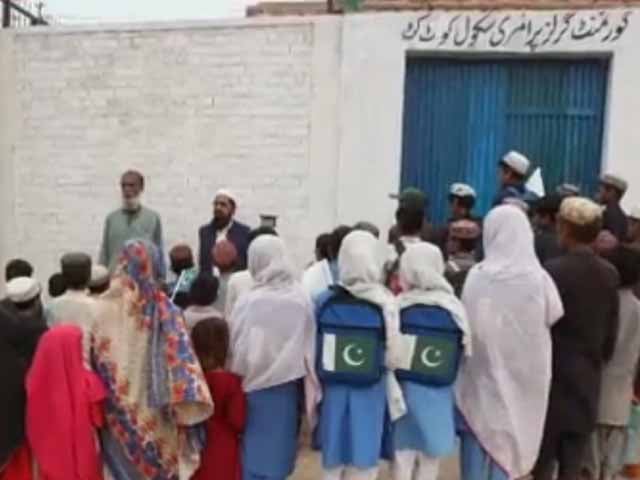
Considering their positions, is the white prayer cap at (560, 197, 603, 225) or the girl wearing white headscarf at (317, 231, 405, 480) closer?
the girl wearing white headscarf at (317, 231, 405, 480)

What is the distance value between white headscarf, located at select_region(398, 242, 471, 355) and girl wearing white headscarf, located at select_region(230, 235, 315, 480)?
18.9 inches

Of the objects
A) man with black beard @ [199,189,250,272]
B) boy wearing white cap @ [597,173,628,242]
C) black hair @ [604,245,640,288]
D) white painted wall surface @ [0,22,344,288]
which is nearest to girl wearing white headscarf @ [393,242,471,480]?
black hair @ [604,245,640,288]

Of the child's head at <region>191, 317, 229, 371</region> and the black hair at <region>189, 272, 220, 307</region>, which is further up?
the black hair at <region>189, 272, 220, 307</region>

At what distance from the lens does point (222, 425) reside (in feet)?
13.3

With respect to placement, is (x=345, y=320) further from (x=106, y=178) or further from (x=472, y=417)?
(x=106, y=178)

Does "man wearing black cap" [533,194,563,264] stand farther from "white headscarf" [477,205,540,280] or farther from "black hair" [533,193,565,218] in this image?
"white headscarf" [477,205,540,280]

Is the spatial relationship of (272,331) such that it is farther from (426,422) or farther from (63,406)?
(63,406)

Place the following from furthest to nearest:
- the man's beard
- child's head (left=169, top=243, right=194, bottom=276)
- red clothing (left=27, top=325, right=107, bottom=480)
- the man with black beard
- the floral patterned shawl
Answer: the man's beard
the man with black beard
child's head (left=169, top=243, right=194, bottom=276)
the floral patterned shawl
red clothing (left=27, top=325, right=107, bottom=480)

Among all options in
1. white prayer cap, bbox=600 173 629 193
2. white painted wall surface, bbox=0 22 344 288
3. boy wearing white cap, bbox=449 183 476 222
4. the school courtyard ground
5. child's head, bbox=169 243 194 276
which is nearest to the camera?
the school courtyard ground

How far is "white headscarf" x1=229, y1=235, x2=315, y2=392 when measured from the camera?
4070 mm

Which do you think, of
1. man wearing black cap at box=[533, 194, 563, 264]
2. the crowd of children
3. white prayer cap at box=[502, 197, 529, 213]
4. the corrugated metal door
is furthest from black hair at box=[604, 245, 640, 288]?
the corrugated metal door

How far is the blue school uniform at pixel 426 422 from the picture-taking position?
4137 millimetres

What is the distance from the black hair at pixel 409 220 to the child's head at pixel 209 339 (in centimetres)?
149

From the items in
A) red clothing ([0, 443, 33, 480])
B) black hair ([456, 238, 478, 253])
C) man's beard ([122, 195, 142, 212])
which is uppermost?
man's beard ([122, 195, 142, 212])
